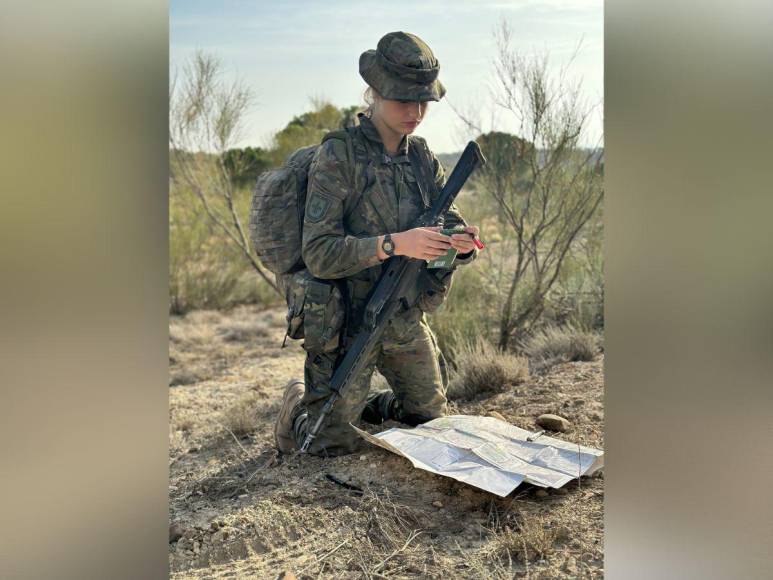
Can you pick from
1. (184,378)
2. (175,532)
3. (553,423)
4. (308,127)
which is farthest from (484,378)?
(308,127)

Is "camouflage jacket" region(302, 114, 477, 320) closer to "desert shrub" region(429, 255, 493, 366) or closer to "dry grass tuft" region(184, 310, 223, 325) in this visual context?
"desert shrub" region(429, 255, 493, 366)

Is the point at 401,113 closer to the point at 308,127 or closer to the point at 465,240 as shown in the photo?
the point at 465,240

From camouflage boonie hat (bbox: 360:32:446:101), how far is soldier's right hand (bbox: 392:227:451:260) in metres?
0.60

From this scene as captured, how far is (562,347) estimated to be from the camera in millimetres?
5352

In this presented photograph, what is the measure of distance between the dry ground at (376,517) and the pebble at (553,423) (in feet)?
0.17

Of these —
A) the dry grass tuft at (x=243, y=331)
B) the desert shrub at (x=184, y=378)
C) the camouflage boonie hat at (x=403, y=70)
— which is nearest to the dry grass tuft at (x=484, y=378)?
the camouflage boonie hat at (x=403, y=70)

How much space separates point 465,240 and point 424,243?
178mm

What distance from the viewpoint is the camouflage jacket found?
3.26 meters

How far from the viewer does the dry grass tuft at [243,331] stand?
26.8ft

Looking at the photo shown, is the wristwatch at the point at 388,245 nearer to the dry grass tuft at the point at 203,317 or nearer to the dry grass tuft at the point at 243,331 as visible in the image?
the dry grass tuft at the point at 243,331
